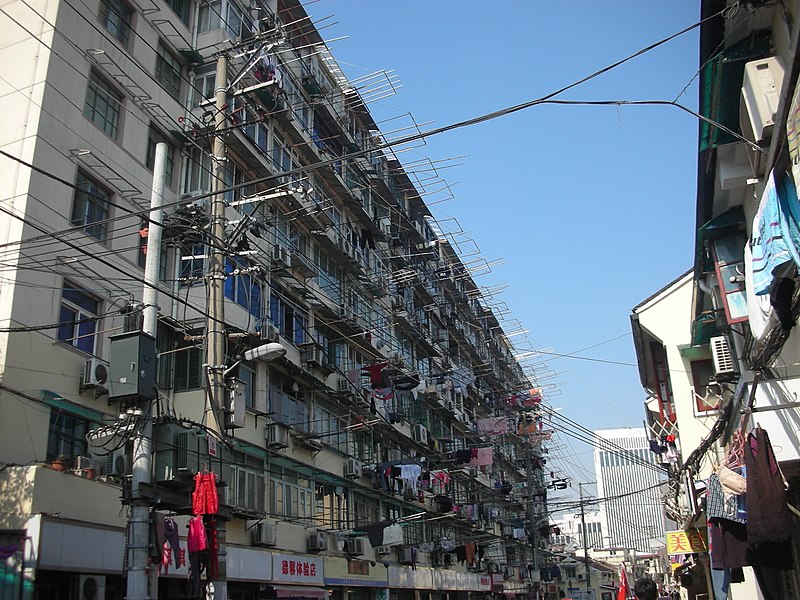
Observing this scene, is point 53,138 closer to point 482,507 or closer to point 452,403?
point 452,403

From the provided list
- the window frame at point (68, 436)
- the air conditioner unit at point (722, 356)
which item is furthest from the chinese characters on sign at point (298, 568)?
the air conditioner unit at point (722, 356)

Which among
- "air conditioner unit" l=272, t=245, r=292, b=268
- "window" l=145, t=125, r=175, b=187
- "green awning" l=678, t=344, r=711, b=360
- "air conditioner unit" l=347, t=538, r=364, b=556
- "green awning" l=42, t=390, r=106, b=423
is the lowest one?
"air conditioner unit" l=347, t=538, r=364, b=556

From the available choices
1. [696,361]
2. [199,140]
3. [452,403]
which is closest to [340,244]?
[199,140]

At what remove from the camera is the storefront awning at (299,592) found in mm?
19203

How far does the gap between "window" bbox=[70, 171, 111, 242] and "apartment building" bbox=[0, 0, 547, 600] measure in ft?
0.18

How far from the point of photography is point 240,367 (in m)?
19.2

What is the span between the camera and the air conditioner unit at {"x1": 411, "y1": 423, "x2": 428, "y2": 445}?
32.4 meters

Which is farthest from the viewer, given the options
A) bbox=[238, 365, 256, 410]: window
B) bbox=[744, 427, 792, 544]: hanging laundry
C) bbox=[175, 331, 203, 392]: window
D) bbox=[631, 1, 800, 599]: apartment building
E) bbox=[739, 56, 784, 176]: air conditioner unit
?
bbox=[238, 365, 256, 410]: window

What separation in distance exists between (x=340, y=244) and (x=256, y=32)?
7.79 metres

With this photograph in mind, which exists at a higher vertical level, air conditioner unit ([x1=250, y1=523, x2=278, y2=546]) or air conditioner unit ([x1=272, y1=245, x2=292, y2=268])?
air conditioner unit ([x1=272, y1=245, x2=292, y2=268])

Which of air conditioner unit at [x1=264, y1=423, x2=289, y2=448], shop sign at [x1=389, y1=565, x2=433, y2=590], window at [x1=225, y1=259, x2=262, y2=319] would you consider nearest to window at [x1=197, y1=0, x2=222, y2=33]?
window at [x1=225, y1=259, x2=262, y2=319]

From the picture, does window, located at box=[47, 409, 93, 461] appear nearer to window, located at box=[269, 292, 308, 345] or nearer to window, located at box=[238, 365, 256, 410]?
window, located at box=[238, 365, 256, 410]

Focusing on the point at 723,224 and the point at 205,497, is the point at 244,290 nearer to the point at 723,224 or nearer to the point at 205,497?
the point at 205,497

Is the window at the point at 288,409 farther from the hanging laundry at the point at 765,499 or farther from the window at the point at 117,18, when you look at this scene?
the hanging laundry at the point at 765,499
